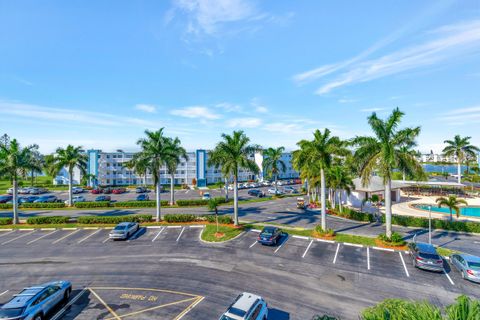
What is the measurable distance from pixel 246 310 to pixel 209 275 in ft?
25.3

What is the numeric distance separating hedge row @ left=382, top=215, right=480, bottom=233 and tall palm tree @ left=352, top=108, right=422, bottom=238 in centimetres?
1046

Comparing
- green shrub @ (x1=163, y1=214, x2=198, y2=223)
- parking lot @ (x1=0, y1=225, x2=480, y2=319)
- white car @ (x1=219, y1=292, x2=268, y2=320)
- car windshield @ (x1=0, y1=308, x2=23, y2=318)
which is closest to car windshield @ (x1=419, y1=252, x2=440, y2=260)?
parking lot @ (x1=0, y1=225, x2=480, y2=319)

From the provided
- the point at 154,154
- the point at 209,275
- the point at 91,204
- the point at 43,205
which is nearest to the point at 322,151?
the point at 209,275

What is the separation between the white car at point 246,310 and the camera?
1226 cm

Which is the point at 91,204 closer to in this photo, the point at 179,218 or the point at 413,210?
the point at 179,218

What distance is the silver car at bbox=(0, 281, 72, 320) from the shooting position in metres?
13.0

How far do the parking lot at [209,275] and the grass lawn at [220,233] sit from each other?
1.17 metres

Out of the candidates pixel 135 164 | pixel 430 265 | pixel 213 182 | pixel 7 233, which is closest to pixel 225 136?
pixel 135 164

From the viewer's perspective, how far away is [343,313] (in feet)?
48.4

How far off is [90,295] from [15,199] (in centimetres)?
2925

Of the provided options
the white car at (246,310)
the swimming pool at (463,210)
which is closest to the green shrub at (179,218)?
the white car at (246,310)

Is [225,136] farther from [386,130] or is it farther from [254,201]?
[254,201]

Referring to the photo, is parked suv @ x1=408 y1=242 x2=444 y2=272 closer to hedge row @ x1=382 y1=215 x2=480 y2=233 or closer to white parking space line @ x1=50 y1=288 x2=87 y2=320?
hedge row @ x1=382 y1=215 x2=480 y2=233

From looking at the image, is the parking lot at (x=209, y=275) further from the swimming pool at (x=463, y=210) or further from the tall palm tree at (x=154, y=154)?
the swimming pool at (x=463, y=210)
